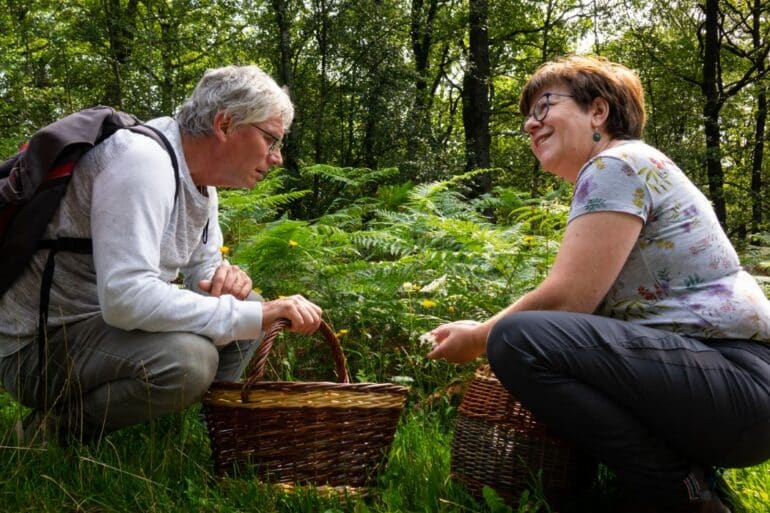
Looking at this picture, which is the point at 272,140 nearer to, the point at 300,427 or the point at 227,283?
the point at 227,283

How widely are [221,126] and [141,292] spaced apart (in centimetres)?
65

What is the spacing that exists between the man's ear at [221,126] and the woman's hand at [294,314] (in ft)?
1.97

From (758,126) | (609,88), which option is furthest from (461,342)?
(758,126)

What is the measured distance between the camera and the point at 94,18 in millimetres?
10672

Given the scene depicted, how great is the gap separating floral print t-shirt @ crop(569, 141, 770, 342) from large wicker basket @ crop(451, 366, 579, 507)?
43cm

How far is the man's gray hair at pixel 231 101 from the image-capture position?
7.12 feet

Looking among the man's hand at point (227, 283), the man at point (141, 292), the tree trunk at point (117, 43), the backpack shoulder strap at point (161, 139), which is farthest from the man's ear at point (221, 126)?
the tree trunk at point (117, 43)

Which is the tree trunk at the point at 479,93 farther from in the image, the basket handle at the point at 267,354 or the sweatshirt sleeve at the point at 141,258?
the sweatshirt sleeve at the point at 141,258

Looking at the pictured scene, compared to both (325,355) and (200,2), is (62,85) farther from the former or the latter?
(325,355)

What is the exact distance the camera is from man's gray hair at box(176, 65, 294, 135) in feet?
7.12

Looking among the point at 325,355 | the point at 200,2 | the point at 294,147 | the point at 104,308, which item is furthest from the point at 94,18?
the point at 104,308

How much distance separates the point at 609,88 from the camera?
1922 mm

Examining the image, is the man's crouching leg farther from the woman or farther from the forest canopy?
the forest canopy

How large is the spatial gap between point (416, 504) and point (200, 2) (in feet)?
32.6
